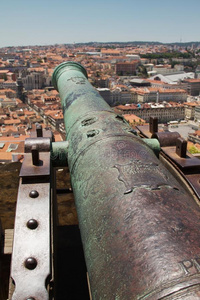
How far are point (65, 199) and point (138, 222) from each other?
189 cm

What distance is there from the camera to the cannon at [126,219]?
804 millimetres

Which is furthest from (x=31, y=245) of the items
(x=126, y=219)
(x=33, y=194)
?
(x=126, y=219)

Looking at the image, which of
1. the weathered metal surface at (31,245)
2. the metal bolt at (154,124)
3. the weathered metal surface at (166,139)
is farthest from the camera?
the metal bolt at (154,124)

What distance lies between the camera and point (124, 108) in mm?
33438

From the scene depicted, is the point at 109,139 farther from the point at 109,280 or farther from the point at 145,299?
the point at 145,299

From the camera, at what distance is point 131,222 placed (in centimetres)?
96

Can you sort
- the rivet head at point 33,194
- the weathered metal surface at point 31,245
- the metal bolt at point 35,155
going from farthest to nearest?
the metal bolt at point 35,155, the rivet head at point 33,194, the weathered metal surface at point 31,245

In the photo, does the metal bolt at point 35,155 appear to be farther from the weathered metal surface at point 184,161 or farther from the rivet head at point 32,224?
the weathered metal surface at point 184,161

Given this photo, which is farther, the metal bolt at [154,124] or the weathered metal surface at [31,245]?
the metal bolt at [154,124]

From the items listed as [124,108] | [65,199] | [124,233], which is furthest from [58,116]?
[124,233]

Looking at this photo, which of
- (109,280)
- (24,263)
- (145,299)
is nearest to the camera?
(145,299)

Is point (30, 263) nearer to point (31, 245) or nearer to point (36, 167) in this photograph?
point (31, 245)

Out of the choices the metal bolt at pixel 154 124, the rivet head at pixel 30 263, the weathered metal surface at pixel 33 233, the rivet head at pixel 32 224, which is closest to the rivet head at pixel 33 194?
the weathered metal surface at pixel 33 233

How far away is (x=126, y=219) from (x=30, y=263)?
51 cm
